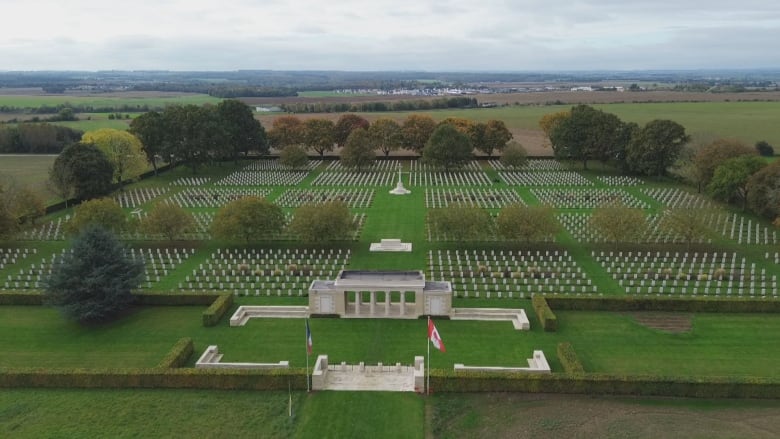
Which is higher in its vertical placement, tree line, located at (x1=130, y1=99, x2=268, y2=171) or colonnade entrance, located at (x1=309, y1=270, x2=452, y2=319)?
tree line, located at (x1=130, y1=99, x2=268, y2=171)

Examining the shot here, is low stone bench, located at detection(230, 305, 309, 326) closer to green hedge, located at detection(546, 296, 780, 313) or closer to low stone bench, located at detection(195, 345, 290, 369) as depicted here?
low stone bench, located at detection(195, 345, 290, 369)

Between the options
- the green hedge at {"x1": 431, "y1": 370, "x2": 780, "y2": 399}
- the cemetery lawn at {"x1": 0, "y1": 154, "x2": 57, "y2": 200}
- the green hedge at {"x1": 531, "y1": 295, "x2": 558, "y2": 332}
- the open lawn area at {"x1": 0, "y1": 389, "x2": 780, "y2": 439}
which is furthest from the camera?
the cemetery lawn at {"x1": 0, "y1": 154, "x2": 57, "y2": 200}

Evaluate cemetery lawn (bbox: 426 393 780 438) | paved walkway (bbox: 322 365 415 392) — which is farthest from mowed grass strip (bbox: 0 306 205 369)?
cemetery lawn (bbox: 426 393 780 438)

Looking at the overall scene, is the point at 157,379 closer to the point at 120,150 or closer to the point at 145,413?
the point at 145,413

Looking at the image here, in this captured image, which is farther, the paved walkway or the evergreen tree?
the evergreen tree

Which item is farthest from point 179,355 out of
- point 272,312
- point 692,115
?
point 692,115

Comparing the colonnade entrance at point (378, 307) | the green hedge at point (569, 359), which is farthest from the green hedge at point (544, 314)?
the colonnade entrance at point (378, 307)
